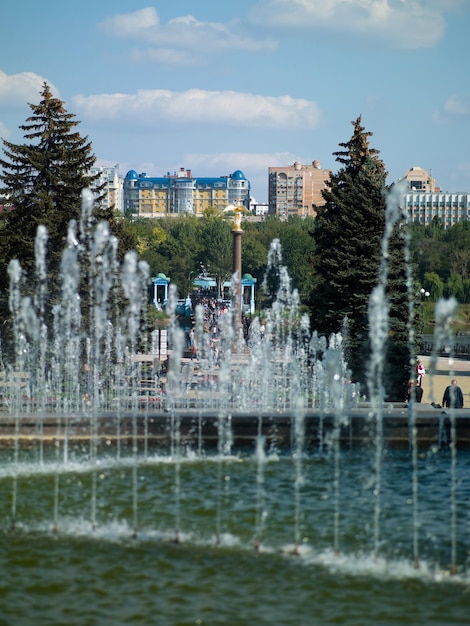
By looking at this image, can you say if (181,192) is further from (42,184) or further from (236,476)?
(236,476)

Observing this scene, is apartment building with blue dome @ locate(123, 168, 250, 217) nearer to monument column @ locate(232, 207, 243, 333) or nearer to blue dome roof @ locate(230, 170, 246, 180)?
blue dome roof @ locate(230, 170, 246, 180)

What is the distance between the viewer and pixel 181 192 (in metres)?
191

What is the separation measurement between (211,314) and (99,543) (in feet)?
150

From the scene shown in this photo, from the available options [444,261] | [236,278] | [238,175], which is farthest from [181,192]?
[236,278]

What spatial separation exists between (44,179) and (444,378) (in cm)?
1307

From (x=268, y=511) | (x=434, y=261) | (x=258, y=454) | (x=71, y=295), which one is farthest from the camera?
(x=434, y=261)

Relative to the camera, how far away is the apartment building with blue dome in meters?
191

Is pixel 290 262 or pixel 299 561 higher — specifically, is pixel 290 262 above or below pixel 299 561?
above

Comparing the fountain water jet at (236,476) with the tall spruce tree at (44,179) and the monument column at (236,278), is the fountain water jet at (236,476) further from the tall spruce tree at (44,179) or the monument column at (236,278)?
the monument column at (236,278)

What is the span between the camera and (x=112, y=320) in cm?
2944

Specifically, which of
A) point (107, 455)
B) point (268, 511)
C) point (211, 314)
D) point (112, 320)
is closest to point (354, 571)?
point (268, 511)

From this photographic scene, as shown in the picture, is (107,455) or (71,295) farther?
(71,295)

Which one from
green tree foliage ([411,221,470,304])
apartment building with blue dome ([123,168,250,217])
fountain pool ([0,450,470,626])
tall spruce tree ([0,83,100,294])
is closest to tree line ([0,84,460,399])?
tall spruce tree ([0,83,100,294])

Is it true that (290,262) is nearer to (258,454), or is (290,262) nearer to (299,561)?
(258,454)
